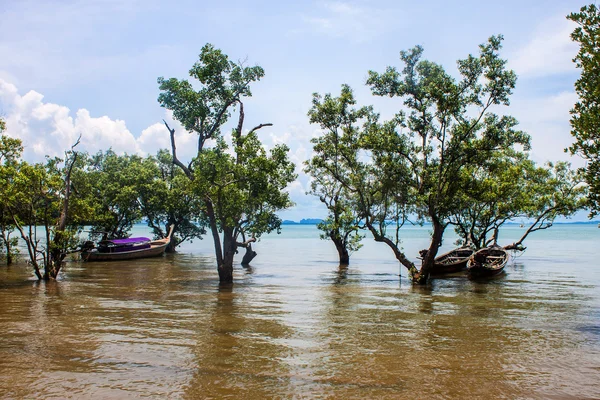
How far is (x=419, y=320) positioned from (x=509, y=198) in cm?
2273

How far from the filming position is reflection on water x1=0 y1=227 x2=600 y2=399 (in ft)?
32.3

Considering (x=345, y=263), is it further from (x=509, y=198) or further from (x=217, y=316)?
(x=217, y=316)

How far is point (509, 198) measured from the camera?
118 ft

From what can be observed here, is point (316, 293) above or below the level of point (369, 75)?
below

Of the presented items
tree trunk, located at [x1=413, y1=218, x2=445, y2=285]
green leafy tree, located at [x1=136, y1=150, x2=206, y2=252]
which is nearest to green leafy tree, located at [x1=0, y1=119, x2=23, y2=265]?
green leafy tree, located at [x1=136, y1=150, x2=206, y2=252]

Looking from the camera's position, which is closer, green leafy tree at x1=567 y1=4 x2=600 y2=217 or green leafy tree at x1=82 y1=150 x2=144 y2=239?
green leafy tree at x1=567 y1=4 x2=600 y2=217

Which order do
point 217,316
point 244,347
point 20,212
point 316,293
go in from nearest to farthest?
point 244,347, point 217,316, point 316,293, point 20,212

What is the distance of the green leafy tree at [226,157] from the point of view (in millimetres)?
22750

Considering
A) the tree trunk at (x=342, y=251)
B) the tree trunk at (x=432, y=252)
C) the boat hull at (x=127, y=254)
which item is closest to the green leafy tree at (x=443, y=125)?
the tree trunk at (x=432, y=252)

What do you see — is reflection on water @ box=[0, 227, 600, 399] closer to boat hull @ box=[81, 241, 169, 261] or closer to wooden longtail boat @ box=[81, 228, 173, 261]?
boat hull @ box=[81, 241, 169, 261]

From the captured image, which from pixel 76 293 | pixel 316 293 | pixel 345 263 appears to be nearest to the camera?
pixel 76 293

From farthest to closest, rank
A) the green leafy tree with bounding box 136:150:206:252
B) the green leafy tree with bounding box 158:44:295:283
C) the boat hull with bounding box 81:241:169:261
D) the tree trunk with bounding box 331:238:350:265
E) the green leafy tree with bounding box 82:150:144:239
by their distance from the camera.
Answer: the green leafy tree with bounding box 136:150:206:252, the green leafy tree with bounding box 82:150:144:239, the tree trunk with bounding box 331:238:350:265, the boat hull with bounding box 81:241:169:261, the green leafy tree with bounding box 158:44:295:283

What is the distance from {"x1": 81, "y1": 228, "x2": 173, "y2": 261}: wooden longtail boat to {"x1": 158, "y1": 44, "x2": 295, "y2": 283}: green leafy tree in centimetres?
2266

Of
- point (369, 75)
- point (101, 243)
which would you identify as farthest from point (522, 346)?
point (101, 243)
